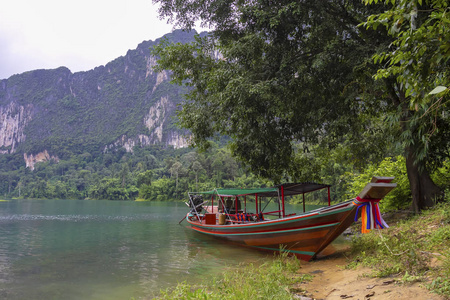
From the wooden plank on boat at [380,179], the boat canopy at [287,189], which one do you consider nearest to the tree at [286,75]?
the boat canopy at [287,189]

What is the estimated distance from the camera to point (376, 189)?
20.5ft

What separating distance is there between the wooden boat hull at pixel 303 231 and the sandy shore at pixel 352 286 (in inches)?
28.1

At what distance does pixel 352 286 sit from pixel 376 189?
214 cm

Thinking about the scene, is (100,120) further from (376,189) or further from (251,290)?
(251,290)

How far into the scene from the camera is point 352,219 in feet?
24.7

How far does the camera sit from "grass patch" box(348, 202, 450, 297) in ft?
12.8

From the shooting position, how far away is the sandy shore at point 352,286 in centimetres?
382

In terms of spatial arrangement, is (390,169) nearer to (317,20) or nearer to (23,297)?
(317,20)

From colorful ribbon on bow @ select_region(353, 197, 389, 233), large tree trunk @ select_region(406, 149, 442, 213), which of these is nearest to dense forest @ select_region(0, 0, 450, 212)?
large tree trunk @ select_region(406, 149, 442, 213)

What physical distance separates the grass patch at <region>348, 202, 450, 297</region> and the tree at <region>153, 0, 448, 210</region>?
5.89 feet

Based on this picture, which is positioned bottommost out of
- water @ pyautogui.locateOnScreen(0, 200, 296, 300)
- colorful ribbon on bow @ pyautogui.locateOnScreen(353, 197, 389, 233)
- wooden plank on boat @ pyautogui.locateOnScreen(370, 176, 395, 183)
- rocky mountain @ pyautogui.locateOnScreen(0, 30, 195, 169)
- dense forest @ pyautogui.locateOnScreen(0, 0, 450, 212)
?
water @ pyautogui.locateOnScreen(0, 200, 296, 300)

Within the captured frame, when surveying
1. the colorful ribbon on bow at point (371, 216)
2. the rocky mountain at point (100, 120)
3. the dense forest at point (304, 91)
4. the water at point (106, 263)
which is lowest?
the water at point (106, 263)

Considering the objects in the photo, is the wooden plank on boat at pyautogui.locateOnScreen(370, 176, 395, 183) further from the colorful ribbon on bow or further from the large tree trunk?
the large tree trunk

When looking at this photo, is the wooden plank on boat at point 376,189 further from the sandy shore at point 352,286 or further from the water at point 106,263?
the water at point 106,263
